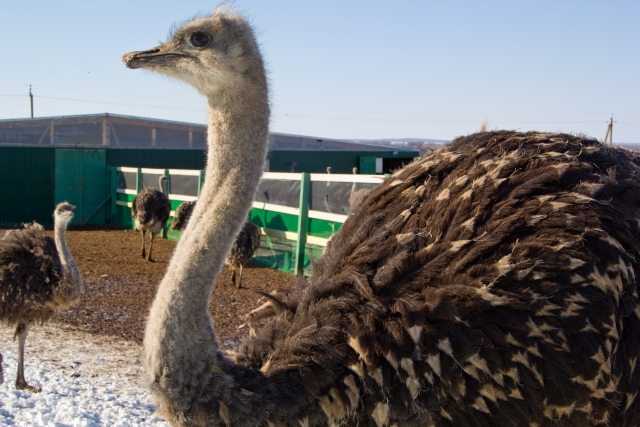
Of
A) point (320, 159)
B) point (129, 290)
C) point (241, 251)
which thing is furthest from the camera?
point (320, 159)

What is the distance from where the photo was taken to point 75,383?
19.2ft

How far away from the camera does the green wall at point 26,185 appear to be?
17828 millimetres

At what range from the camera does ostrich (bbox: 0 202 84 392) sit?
254 inches

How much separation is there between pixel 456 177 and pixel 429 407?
3.15ft

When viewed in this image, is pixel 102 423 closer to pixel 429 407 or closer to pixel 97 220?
pixel 429 407

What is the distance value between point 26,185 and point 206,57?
653 inches

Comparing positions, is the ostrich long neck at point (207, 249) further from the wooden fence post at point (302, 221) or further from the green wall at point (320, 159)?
the green wall at point (320, 159)

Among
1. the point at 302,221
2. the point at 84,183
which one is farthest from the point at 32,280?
the point at 84,183

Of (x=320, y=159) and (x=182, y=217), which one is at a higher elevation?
(x=320, y=159)

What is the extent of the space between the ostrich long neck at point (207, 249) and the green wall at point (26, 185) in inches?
637

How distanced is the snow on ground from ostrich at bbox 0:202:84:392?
299 mm

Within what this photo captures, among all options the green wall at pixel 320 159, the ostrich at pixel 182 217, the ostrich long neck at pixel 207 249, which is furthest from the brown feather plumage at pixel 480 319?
the green wall at pixel 320 159

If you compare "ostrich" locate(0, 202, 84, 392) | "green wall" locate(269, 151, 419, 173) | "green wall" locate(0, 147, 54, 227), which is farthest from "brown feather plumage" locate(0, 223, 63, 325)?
"green wall" locate(269, 151, 419, 173)

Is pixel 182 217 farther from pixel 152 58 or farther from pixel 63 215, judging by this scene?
pixel 152 58
